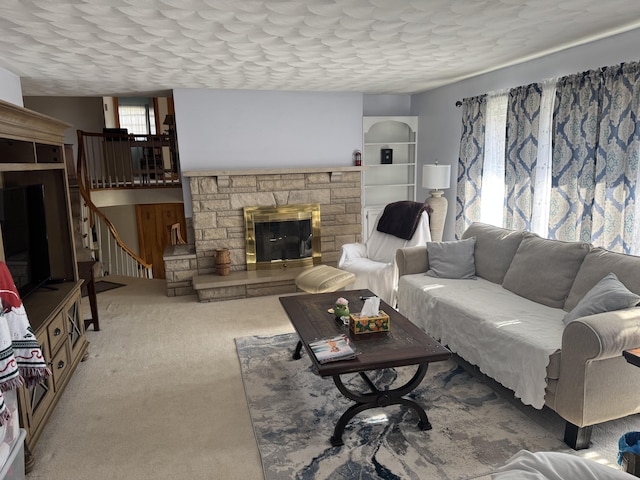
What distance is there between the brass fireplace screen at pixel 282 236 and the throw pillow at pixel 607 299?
11.4 feet

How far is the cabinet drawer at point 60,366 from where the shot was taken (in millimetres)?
2818

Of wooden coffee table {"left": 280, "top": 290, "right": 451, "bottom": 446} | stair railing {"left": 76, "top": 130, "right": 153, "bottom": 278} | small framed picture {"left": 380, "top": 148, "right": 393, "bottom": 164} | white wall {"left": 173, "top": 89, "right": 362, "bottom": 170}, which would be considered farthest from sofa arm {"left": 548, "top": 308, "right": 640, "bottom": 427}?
stair railing {"left": 76, "top": 130, "right": 153, "bottom": 278}

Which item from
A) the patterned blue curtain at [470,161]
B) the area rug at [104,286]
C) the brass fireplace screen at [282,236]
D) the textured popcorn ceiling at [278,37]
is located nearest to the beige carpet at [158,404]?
the brass fireplace screen at [282,236]

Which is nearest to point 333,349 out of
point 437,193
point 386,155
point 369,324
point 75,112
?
point 369,324

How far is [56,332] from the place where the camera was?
2871 mm

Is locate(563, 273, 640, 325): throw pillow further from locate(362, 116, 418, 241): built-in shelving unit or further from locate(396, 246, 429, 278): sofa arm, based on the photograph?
locate(362, 116, 418, 241): built-in shelving unit

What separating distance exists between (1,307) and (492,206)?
4.49 metres

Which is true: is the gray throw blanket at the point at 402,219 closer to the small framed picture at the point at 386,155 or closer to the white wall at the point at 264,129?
the white wall at the point at 264,129

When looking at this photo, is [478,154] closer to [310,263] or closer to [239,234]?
[310,263]

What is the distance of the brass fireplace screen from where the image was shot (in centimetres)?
548

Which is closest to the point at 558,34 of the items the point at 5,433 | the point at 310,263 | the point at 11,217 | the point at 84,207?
the point at 310,263

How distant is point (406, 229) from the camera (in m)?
4.70

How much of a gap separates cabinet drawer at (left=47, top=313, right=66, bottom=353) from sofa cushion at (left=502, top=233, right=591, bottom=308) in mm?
3218

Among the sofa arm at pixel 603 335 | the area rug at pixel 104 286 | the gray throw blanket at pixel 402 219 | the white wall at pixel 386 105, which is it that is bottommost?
the area rug at pixel 104 286
